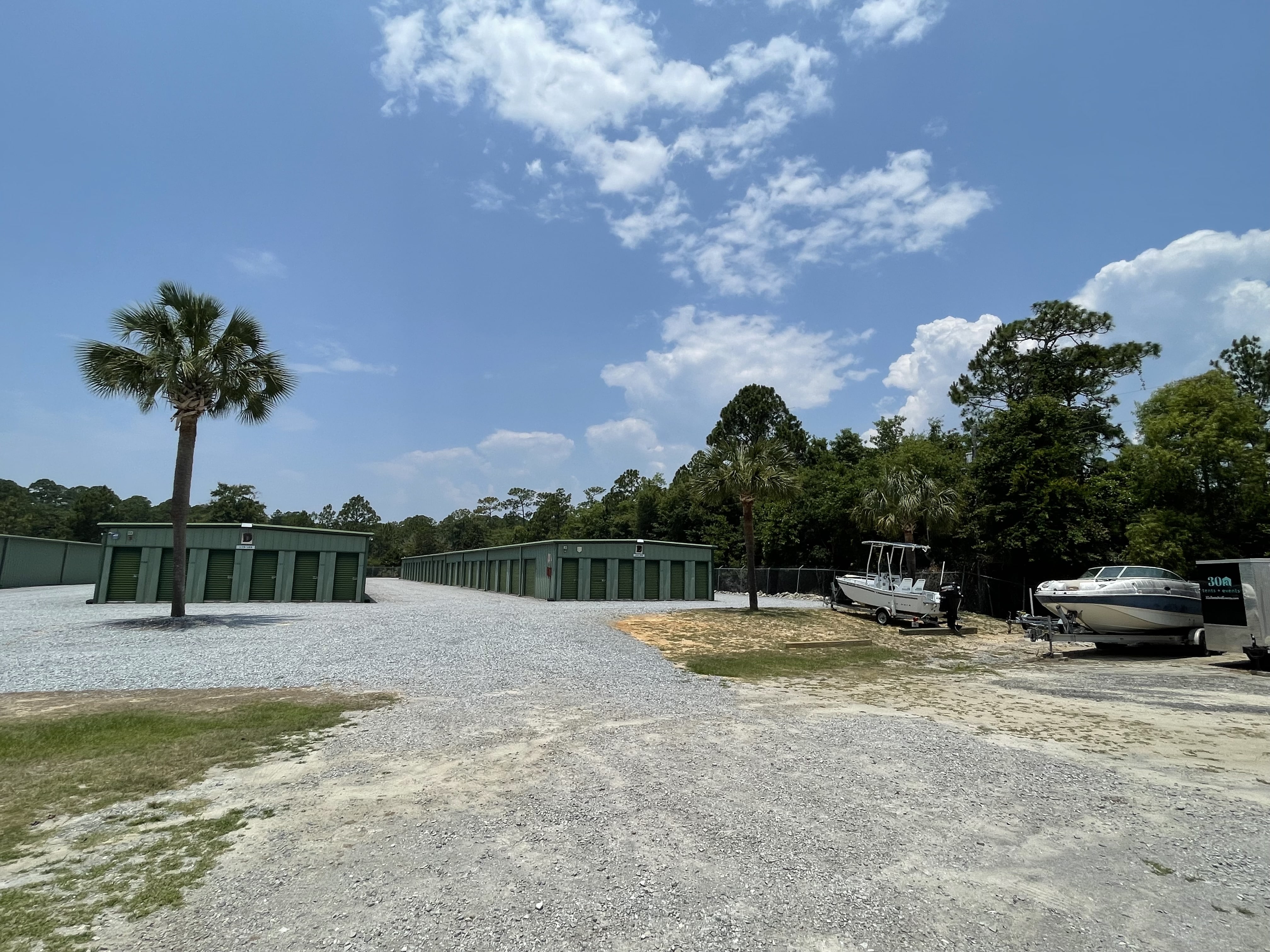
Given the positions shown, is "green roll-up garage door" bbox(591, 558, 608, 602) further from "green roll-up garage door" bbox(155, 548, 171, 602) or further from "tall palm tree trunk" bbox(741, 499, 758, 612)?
"green roll-up garage door" bbox(155, 548, 171, 602)

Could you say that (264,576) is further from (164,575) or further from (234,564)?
(164,575)

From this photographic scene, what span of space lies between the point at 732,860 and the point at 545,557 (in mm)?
30666

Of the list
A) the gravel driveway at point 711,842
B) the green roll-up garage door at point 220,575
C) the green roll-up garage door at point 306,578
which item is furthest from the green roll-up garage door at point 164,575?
the gravel driveway at point 711,842

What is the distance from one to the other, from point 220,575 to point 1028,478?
35.9 metres

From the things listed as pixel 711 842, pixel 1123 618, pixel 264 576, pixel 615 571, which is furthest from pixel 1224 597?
pixel 264 576

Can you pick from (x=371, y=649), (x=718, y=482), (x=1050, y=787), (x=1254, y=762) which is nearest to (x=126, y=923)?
(x=1050, y=787)

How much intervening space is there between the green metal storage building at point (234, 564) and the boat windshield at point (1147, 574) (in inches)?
1110

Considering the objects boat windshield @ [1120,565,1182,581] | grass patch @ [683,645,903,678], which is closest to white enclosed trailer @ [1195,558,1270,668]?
boat windshield @ [1120,565,1182,581]

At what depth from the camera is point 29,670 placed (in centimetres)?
1156

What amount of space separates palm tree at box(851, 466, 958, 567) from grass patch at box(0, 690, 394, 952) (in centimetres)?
2556

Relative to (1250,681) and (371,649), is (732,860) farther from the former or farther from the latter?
(1250,681)

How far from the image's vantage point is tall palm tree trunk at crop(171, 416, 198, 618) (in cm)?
1959

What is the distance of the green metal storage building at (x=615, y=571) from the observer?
33750 mm

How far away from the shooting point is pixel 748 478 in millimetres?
25438
